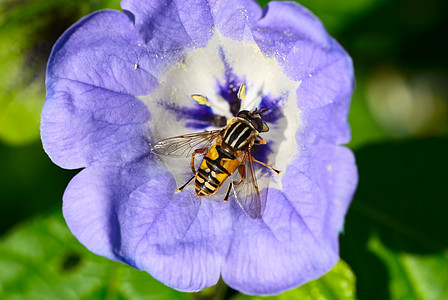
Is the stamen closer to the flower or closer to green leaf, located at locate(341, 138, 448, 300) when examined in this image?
the flower

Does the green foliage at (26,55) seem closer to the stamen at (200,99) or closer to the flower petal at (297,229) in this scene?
the stamen at (200,99)

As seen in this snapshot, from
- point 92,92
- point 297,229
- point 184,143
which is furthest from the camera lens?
point 184,143

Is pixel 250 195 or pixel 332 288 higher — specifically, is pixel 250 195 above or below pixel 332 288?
above

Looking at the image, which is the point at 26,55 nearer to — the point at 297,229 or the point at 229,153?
the point at 229,153

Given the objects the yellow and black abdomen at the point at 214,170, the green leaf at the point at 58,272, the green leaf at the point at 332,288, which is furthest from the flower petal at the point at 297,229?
the green leaf at the point at 58,272

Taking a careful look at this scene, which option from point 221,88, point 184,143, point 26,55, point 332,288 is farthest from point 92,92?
point 332,288

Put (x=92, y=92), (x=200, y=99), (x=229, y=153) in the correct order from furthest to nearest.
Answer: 1. (x=200, y=99)
2. (x=229, y=153)
3. (x=92, y=92)
